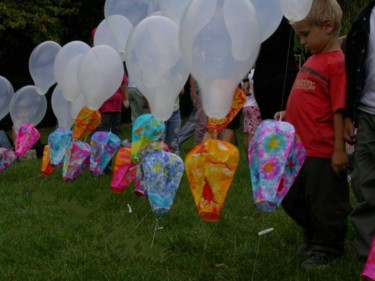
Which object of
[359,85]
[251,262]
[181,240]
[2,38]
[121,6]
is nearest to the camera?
[359,85]

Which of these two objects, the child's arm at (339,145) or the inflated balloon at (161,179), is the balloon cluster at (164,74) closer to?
the inflated balloon at (161,179)

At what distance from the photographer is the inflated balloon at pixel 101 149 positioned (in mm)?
3873

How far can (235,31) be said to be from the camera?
89.4 inches

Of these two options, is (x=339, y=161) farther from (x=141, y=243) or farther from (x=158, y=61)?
(x=141, y=243)

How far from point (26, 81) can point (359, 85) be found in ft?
44.7

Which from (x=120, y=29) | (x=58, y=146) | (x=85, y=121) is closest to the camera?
(x=120, y=29)

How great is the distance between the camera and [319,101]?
2814 millimetres

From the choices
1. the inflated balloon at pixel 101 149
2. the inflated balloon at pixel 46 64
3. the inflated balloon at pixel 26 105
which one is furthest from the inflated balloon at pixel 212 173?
the inflated balloon at pixel 26 105

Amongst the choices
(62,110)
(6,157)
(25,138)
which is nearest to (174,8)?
(62,110)

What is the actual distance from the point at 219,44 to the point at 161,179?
2.59 ft

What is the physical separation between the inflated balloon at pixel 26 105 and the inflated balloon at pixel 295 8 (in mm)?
2904

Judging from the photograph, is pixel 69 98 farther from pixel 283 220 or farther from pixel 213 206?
pixel 213 206

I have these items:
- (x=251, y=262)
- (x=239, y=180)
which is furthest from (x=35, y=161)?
(x=251, y=262)

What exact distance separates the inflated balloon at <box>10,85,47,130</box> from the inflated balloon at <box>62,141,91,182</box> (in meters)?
1.18
